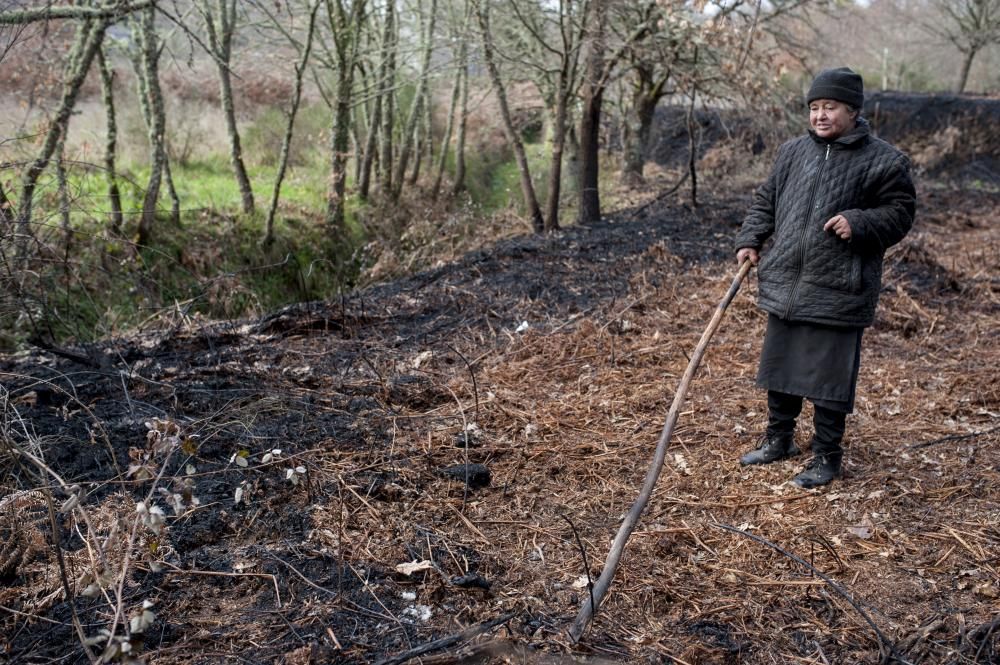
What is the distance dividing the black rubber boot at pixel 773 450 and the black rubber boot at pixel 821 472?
0.21m

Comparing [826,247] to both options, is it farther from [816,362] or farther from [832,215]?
[816,362]

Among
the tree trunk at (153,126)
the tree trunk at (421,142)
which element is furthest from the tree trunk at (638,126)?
the tree trunk at (153,126)

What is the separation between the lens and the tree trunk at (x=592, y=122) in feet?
29.9

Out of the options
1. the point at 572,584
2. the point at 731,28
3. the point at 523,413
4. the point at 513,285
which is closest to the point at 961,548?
the point at 572,584

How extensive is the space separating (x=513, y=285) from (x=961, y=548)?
453 centimetres

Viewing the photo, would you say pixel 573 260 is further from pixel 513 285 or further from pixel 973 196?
pixel 973 196

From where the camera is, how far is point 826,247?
11.0 feet

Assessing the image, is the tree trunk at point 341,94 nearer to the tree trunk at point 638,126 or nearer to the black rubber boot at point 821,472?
the tree trunk at point 638,126

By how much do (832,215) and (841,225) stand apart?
0.53ft

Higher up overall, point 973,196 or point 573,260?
point 973,196

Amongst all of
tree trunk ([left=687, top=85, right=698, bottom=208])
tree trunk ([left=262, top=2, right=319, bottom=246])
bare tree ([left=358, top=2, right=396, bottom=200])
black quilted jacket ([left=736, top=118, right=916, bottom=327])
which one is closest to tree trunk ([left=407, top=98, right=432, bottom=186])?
bare tree ([left=358, top=2, right=396, bottom=200])

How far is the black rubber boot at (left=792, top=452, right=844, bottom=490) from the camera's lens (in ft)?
11.7

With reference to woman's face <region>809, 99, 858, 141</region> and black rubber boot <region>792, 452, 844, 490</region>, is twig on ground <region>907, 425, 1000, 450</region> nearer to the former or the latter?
black rubber boot <region>792, 452, 844, 490</region>

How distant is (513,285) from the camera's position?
702 centimetres
